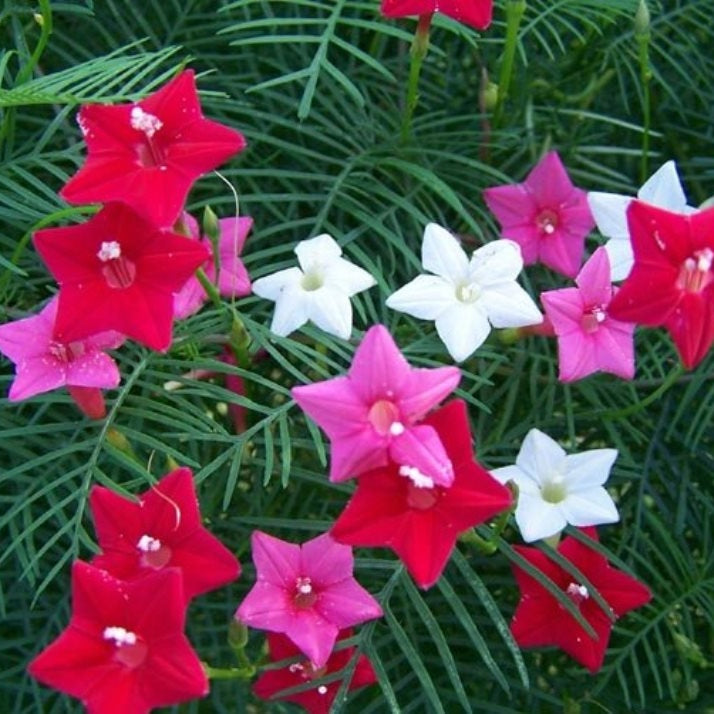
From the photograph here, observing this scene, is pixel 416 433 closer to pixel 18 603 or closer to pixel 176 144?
pixel 176 144

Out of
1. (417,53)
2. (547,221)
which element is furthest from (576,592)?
(417,53)

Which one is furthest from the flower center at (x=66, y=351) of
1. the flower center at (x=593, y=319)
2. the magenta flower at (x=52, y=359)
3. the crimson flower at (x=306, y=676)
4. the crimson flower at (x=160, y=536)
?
the flower center at (x=593, y=319)

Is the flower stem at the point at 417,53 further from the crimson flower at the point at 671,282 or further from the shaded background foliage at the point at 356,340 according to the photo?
the crimson flower at the point at 671,282

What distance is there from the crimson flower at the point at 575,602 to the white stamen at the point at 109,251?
35 centimetres

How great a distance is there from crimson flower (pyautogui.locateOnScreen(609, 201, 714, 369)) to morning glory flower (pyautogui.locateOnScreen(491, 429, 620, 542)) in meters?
0.16

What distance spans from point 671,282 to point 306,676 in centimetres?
35

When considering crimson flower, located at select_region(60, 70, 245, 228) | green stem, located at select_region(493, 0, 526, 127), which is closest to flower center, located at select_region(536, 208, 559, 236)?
green stem, located at select_region(493, 0, 526, 127)

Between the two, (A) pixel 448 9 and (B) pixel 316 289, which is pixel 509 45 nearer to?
(A) pixel 448 9

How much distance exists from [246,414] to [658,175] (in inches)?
13.8

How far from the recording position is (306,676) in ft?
3.05

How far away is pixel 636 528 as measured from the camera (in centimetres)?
108

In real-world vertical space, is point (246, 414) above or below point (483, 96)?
below

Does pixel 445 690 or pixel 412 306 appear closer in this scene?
pixel 412 306

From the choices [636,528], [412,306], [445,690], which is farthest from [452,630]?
[412,306]
